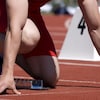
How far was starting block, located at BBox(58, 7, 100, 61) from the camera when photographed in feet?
27.0

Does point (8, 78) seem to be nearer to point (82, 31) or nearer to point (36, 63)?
point (36, 63)

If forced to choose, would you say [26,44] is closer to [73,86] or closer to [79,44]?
[73,86]

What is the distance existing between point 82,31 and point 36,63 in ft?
10.0

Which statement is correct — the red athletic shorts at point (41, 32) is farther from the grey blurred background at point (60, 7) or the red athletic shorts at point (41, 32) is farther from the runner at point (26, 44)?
the grey blurred background at point (60, 7)

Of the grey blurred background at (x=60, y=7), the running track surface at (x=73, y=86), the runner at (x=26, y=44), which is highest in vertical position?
the runner at (x=26, y=44)

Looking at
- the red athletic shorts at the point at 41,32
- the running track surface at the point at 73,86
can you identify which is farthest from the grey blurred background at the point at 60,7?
the red athletic shorts at the point at 41,32

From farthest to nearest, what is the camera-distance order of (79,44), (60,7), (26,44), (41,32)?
(60,7)
(79,44)
(41,32)
(26,44)

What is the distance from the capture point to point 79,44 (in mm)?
8344

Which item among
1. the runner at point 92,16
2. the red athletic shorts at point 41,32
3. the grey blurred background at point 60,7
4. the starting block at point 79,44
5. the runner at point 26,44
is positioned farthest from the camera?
the grey blurred background at point 60,7

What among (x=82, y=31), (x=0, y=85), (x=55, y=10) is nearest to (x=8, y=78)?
(x=0, y=85)

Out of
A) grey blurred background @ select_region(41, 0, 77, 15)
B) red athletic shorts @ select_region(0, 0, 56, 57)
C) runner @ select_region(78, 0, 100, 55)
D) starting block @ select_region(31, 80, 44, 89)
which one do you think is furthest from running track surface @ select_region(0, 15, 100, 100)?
grey blurred background @ select_region(41, 0, 77, 15)

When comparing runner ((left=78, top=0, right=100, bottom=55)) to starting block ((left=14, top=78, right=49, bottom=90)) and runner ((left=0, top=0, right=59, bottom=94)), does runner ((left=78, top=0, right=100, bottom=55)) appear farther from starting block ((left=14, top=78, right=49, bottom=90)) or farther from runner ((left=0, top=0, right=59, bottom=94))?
starting block ((left=14, top=78, right=49, bottom=90))

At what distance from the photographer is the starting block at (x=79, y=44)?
8.24m

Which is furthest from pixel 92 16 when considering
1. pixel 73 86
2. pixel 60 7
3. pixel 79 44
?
pixel 60 7
